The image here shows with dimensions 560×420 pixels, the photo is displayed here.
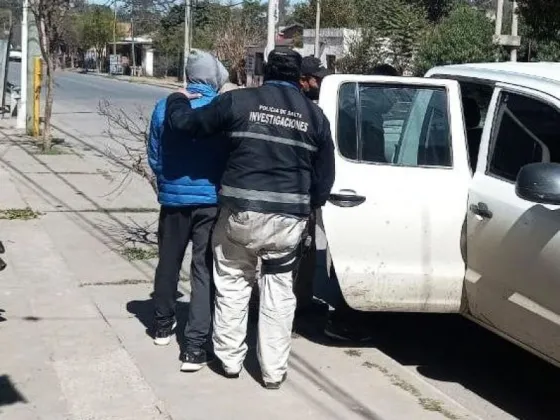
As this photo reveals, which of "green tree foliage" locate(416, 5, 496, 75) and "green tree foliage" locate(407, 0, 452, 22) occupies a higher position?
"green tree foliage" locate(407, 0, 452, 22)

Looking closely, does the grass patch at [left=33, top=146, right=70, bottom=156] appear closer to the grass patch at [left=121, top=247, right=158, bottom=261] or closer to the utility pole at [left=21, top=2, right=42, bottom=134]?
the utility pole at [left=21, top=2, right=42, bottom=134]

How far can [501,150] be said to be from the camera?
4.97 meters

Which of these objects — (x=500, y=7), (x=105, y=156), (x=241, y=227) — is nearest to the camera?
(x=241, y=227)

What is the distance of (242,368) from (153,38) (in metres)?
76.1

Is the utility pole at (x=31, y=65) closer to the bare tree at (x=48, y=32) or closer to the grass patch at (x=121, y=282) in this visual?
the bare tree at (x=48, y=32)

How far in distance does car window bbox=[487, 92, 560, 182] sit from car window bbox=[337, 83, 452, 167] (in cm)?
36

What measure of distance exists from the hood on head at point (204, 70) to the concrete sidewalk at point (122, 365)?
63.6 inches

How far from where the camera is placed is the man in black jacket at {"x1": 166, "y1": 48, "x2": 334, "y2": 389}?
4.62 meters

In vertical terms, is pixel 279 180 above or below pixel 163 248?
above

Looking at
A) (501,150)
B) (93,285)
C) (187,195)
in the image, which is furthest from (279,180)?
(93,285)

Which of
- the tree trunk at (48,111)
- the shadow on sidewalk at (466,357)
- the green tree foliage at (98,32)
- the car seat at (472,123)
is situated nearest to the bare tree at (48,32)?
the tree trunk at (48,111)

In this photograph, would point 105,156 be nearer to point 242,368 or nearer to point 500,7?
point 242,368

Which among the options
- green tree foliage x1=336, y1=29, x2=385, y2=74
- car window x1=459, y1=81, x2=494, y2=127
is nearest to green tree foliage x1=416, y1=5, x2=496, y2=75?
green tree foliage x1=336, y1=29, x2=385, y2=74

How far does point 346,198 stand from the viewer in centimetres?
508
